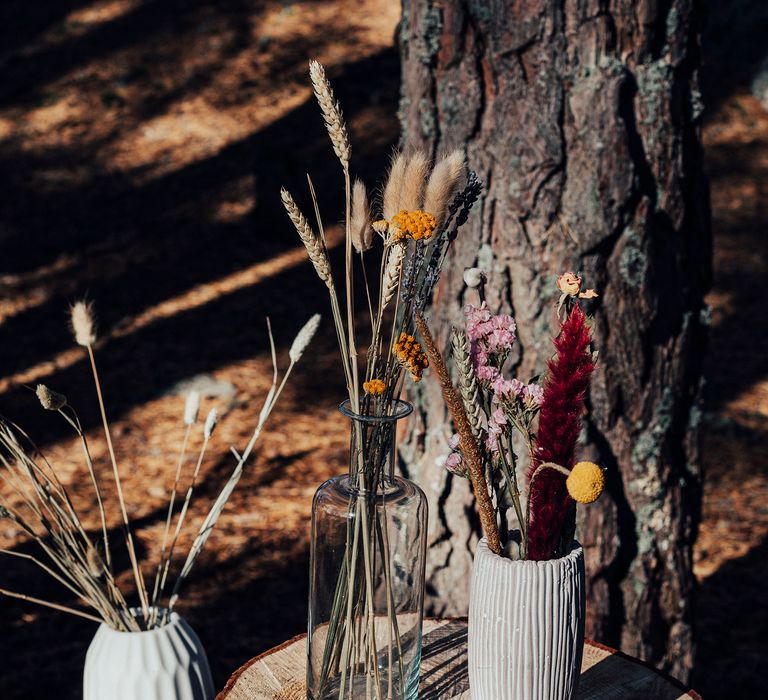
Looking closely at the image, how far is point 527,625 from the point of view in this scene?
63.2 inches

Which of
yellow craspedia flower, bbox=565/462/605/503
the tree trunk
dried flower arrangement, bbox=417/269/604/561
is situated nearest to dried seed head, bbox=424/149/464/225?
dried flower arrangement, bbox=417/269/604/561

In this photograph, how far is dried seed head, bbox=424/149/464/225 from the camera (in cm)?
155

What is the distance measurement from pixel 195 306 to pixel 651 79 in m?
3.77

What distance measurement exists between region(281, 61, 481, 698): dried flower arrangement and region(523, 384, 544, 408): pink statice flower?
0.16 meters

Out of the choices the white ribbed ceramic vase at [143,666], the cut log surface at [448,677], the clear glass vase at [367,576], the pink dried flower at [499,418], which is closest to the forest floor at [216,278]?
the cut log surface at [448,677]

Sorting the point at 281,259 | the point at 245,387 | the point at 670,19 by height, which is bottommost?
the point at 245,387

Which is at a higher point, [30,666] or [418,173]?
[418,173]

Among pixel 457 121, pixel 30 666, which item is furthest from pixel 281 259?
pixel 457 121

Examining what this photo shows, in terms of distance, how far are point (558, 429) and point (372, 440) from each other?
311 mm

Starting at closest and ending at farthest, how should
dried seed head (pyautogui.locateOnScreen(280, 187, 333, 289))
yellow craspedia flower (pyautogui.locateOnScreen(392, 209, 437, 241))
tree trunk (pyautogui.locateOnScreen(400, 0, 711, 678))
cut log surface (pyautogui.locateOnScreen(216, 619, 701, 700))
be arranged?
yellow craspedia flower (pyautogui.locateOnScreen(392, 209, 437, 241))
dried seed head (pyautogui.locateOnScreen(280, 187, 333, 289))
cut log surface (pyautogui.locateOnScreen(216, 619, 701, 700))
tree trunk (pyautogui.locateOnScreen(400, 0, 711, 678))

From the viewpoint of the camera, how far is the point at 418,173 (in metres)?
1.56

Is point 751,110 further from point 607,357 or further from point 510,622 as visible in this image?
point 510,622

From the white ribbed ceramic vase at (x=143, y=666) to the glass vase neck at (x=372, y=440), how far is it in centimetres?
46

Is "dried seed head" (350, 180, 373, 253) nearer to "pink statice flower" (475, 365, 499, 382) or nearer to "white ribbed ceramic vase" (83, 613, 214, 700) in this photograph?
"pink statice flower" (475, 365, 499, 382)
